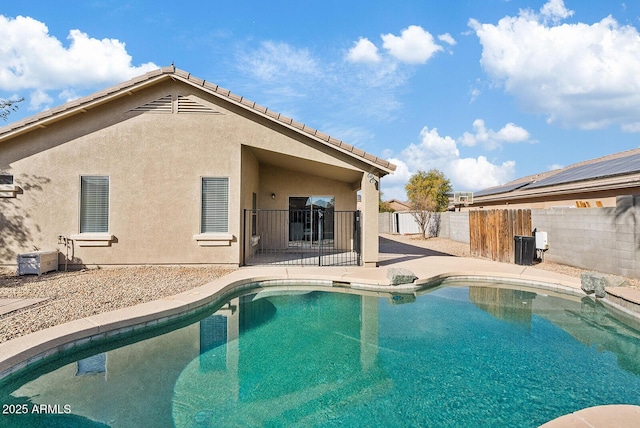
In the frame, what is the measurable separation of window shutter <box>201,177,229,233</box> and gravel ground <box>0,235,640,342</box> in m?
1.59

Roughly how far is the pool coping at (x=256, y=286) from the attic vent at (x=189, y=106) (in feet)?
20.4

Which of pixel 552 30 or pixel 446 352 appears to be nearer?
pixel 446 352

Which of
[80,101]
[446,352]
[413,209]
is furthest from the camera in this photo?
[413,209]

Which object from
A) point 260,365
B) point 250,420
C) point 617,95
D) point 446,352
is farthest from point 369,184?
point 617,95

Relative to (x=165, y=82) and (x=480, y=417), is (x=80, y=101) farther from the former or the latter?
(x=480, y=417)

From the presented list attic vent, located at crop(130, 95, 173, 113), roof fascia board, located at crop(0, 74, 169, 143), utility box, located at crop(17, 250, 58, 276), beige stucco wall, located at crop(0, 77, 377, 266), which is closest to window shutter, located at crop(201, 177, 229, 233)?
beige stucco wall, located at crop(0, 77, 377, 266)

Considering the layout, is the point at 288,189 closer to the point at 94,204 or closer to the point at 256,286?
the point at 256,286

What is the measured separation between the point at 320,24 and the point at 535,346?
1530cm

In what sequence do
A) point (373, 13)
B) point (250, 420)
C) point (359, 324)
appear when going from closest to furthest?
point (250, 420) → point (359, 324) → point (373, 13)

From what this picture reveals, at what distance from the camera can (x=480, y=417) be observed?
152 inches

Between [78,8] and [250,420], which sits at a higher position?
[78,8]

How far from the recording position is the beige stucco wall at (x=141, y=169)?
11133 mm

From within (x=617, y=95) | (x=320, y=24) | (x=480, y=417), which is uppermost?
(x=320, y=24)

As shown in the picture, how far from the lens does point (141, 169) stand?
1154 cm
